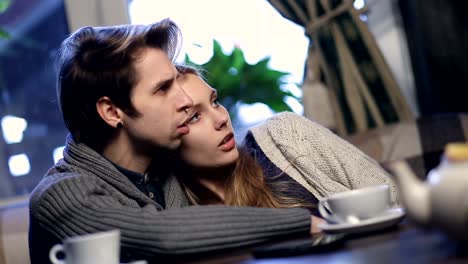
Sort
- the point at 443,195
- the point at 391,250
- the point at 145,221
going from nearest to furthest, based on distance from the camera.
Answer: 1. the point at 443,195
2. the point at 391,250
3. the point at 145,221

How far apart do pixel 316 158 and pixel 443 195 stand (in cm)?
115

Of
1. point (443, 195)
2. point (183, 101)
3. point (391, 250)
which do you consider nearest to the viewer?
point (443, 195)

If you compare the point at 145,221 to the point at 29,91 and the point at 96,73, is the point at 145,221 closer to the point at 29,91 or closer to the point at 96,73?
the point at 96,73

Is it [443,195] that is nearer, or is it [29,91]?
[443,195]

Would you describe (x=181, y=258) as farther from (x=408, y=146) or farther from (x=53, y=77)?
(x=53, y=77)

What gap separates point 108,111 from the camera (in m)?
1.84

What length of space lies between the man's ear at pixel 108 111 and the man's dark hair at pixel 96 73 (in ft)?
0.03

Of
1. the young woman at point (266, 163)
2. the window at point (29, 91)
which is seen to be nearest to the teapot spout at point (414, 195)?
the young woman at point (266, 163)

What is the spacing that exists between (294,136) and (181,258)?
67 cm

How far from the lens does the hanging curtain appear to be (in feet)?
9.20

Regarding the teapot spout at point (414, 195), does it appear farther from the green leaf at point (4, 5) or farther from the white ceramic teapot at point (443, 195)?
the green leaf at point (4, 5)

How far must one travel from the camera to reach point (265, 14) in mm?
3059

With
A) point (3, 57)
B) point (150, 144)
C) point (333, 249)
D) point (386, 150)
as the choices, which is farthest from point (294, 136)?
point (3, 57)

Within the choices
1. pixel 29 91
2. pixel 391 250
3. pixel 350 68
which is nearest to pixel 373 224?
pixel 391 250
